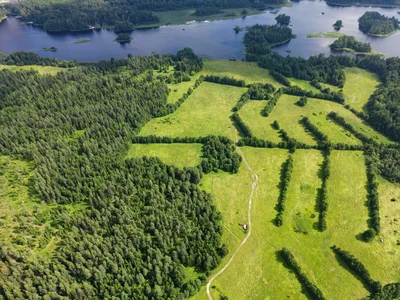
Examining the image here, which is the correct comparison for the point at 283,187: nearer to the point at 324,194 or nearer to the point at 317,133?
the point at 324,194

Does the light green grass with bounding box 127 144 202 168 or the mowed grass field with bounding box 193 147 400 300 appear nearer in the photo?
the mowed grass field with bounding box 193 147 400 300

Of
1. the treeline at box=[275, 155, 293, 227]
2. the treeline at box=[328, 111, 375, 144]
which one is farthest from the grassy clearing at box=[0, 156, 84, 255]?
the treeline at box=[328, 111, 375, 144]

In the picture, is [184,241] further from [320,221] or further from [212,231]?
[320,221]

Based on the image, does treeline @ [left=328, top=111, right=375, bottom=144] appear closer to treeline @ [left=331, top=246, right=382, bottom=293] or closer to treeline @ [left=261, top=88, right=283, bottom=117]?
treeline @ [left=261, top=88, right=283, bottom=117]

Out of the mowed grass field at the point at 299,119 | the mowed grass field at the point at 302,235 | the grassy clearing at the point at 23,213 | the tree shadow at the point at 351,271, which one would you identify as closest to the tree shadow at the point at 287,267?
the mowed grass field at the point at 302,235

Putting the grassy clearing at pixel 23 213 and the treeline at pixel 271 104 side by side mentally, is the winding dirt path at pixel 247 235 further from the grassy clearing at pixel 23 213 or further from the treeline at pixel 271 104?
the grassy clearing at pixel 23 213

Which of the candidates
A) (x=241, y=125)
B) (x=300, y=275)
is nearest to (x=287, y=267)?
(x=300, y=275)
